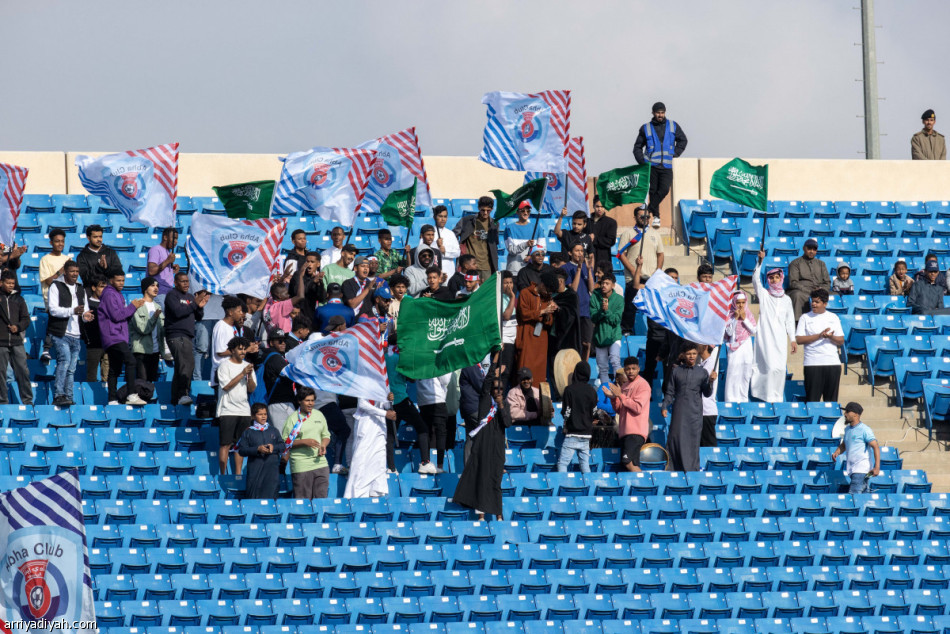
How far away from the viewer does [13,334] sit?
58.4 feet

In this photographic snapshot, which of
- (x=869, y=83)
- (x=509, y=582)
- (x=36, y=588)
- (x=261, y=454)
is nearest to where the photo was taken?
(x=36, y=588)

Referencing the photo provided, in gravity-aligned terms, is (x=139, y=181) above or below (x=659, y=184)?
below

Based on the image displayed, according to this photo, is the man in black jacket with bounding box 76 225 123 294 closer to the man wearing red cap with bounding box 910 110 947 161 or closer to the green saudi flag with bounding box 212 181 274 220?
the green saudi flag with bounding box 212 181 274 220

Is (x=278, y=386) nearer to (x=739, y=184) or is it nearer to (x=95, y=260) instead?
(x=95, y=260)

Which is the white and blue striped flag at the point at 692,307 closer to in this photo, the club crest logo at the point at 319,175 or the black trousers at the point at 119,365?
the club crest logo at the point at 319,175

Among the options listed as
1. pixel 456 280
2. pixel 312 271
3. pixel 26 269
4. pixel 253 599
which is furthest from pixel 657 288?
pixel 26 269

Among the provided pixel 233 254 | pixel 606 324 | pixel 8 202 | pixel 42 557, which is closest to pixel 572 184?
pixel 606 324

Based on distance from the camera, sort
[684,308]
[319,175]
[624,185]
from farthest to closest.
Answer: [624,185], [319,175], [684,308]

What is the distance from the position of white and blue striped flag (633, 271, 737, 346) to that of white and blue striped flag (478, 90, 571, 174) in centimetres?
340

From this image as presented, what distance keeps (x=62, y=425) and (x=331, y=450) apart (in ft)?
9.27

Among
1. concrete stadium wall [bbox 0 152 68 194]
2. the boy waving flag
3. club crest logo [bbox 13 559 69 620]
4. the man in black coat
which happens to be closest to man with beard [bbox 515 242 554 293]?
the man in black coat

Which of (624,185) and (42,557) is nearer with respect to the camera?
(42,557)

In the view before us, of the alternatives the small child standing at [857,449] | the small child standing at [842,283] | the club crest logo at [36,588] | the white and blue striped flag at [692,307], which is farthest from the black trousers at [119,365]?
the small child standing at [842,283]

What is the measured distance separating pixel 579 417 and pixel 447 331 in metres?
1.63
